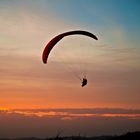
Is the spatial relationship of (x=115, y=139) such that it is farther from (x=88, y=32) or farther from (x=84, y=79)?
(x=88, y=32)

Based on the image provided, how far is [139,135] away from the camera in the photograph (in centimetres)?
4694

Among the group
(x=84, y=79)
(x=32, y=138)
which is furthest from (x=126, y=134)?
(x=32, y=138)

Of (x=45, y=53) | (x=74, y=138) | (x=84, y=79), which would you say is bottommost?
(x=74, y=138)

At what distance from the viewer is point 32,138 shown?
174 meters

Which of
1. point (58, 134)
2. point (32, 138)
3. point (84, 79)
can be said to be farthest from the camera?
Answer: point (32, 138)

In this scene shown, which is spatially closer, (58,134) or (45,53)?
(58,134)

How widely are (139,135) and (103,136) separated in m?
77.5

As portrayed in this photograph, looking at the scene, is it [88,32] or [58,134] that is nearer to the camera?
[58,134]

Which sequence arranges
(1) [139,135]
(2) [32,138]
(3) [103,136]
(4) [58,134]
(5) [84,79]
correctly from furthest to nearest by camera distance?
(2) [32,138]
(3) [103,136]
(1) [139,135]
(5) [84,79]
(4) [58,134]

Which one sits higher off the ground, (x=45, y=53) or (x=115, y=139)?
(x=45, y=53)

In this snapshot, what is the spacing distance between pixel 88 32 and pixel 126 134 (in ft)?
47.2

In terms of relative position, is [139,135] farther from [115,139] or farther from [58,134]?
[58,134]

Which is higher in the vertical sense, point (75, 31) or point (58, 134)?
point (75, 31)

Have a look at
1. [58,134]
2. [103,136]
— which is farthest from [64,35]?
[103,136]
